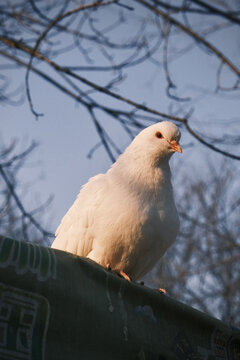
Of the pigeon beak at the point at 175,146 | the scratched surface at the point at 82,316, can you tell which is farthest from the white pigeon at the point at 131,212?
the scratched surface at the point at 82,316

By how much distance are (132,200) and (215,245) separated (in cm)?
940

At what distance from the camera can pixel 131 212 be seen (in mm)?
2598

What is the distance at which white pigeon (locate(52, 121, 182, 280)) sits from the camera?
8.61ft

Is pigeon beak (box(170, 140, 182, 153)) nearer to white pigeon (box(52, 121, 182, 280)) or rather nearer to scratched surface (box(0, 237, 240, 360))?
white pigeon (box(52, 121, 182, 280))

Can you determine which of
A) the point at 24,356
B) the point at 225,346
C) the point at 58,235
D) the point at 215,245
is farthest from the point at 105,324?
the point at 215,245

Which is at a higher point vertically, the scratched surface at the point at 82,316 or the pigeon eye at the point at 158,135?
the pigeon eye at the point at 158,135

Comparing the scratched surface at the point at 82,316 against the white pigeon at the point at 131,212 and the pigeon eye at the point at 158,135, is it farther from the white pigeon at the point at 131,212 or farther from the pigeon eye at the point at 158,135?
the pigeon eye at the point at 158,135

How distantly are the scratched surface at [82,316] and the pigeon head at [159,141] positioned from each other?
4.45 ft

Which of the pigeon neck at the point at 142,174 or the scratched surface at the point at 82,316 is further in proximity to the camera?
the pigeon neck at the point at 142,174

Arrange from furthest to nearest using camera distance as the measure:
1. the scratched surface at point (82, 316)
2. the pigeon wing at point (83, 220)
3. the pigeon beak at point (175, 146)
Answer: the pigeon beak at point (175, 146)
the pigeon wing at point (83, 220)
the scratched surface at point (82, 316)

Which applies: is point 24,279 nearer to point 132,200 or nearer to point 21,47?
point 132,200

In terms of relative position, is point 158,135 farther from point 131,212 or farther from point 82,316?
point 82,316

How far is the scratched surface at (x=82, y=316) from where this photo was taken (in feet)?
4.53

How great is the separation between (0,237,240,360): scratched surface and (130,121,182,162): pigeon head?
136 cm
